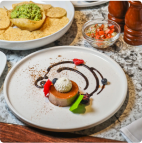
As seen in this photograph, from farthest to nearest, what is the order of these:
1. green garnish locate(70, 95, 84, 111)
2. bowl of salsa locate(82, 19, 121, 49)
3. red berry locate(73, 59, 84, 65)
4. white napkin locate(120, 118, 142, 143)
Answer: bowl of salsa locate(82, 19, 121, 49) < red berry locate(73, 59, 84, 65) < green garnish locate(70, 95, 84, 111) < white napkin locate(120, 118, 142, 143)

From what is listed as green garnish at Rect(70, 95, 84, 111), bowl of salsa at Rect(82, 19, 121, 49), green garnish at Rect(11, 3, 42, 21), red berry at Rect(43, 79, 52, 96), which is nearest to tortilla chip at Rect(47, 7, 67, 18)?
green garnish at Rect(11, 3, 42, 21)

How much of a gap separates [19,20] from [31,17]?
0.48 ft

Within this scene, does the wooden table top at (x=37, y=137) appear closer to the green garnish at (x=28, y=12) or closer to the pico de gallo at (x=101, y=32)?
the pico de gallo at (x=101, y=32)

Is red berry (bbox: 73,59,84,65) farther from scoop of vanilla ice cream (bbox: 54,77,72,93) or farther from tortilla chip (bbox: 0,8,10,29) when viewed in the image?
tortilla chip (bbox: 0,8,10,29)

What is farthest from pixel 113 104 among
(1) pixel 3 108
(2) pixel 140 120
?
(1) pixel 3 108

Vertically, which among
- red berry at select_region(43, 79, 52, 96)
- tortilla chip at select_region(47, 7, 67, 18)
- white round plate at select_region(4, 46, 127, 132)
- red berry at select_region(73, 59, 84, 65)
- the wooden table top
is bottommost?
the wooden table top

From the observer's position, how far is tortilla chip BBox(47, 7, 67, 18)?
189cm

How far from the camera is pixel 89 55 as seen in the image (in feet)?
5.07

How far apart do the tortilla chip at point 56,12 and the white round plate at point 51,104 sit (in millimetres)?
481

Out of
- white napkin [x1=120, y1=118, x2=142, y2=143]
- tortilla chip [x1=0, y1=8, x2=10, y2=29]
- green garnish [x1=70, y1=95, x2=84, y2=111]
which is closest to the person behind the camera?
white napkin [x1=120, y1=118, x2=142, y2=143]

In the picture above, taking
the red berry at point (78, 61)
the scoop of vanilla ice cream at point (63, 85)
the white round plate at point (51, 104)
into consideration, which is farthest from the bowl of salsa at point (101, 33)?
the scoop of vanilla ice cream at point (63, 85)

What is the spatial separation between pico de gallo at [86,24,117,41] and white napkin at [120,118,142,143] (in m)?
0.77

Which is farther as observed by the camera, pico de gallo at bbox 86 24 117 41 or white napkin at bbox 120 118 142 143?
pico de gallo at bbox 86 24 117 41

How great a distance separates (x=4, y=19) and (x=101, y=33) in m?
0.99
